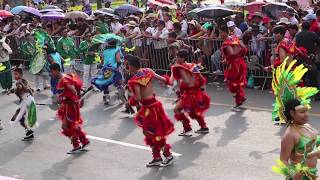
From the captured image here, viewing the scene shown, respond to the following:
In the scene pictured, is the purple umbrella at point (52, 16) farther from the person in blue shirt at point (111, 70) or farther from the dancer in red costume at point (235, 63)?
the dancer in red costume at point (235, 63)

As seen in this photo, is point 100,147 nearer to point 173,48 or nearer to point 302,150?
point 173,48

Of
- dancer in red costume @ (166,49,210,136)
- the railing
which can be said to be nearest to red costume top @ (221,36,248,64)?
dancer in red costume @ (166,49,210,136)

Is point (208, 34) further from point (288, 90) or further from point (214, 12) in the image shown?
point (288, 90)

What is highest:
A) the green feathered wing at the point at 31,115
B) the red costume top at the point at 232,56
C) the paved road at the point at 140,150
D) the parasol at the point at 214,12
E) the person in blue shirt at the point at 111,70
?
the parasol at the point at 214,12

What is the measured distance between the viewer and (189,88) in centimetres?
1059

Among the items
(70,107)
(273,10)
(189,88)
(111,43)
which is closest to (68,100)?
(70,107)

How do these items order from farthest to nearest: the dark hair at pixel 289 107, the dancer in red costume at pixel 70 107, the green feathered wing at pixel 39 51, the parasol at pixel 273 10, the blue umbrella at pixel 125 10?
the blue umbrella at pixel 125 10
the green feathered wing at pixel 39 51
the parasol at pixel 273 10
the dancer in red costume at pixel 70 107
the dark hair at pixel 289 107

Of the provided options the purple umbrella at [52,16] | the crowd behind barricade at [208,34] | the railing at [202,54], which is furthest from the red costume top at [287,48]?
the purple umbrella at [52,16]

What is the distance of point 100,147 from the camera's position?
10.8 meters

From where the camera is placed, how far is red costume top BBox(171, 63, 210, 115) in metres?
10.5

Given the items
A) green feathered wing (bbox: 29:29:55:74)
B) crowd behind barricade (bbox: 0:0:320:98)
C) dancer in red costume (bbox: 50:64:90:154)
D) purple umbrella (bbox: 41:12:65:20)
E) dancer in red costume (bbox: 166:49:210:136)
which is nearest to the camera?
dancer in red costume (bbox: 50:64:90:154)

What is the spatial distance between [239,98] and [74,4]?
29.4 metres

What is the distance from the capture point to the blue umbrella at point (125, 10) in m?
20.5

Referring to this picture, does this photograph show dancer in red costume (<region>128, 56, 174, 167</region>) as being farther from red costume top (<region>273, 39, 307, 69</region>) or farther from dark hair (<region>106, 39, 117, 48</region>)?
dark hair (<region>106, 39, 117, 48</region>)
